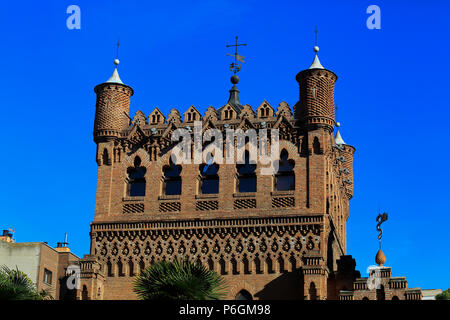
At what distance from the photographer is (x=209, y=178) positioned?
1499 inches

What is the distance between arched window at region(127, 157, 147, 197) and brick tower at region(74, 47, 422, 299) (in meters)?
0.04

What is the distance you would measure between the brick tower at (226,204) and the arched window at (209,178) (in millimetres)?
53

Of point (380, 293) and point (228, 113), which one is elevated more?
point (228, 113)

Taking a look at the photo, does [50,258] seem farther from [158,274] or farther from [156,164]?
[158,274]

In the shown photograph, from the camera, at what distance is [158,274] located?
28.6 metres

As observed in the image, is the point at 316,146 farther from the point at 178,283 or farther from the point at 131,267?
the point at 178,283

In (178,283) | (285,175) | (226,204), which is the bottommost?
(178,283)

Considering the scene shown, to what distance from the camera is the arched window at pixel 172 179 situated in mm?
38219

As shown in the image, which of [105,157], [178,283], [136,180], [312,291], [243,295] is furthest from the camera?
[105,157]

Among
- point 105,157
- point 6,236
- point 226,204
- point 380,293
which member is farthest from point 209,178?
point 6,236

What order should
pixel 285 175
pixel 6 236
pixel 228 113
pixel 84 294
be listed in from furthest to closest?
pixel 6 236, pixel 228 113, pixel 285 175, pixel 84 294

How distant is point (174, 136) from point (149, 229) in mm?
4326

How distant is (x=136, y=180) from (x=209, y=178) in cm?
336
